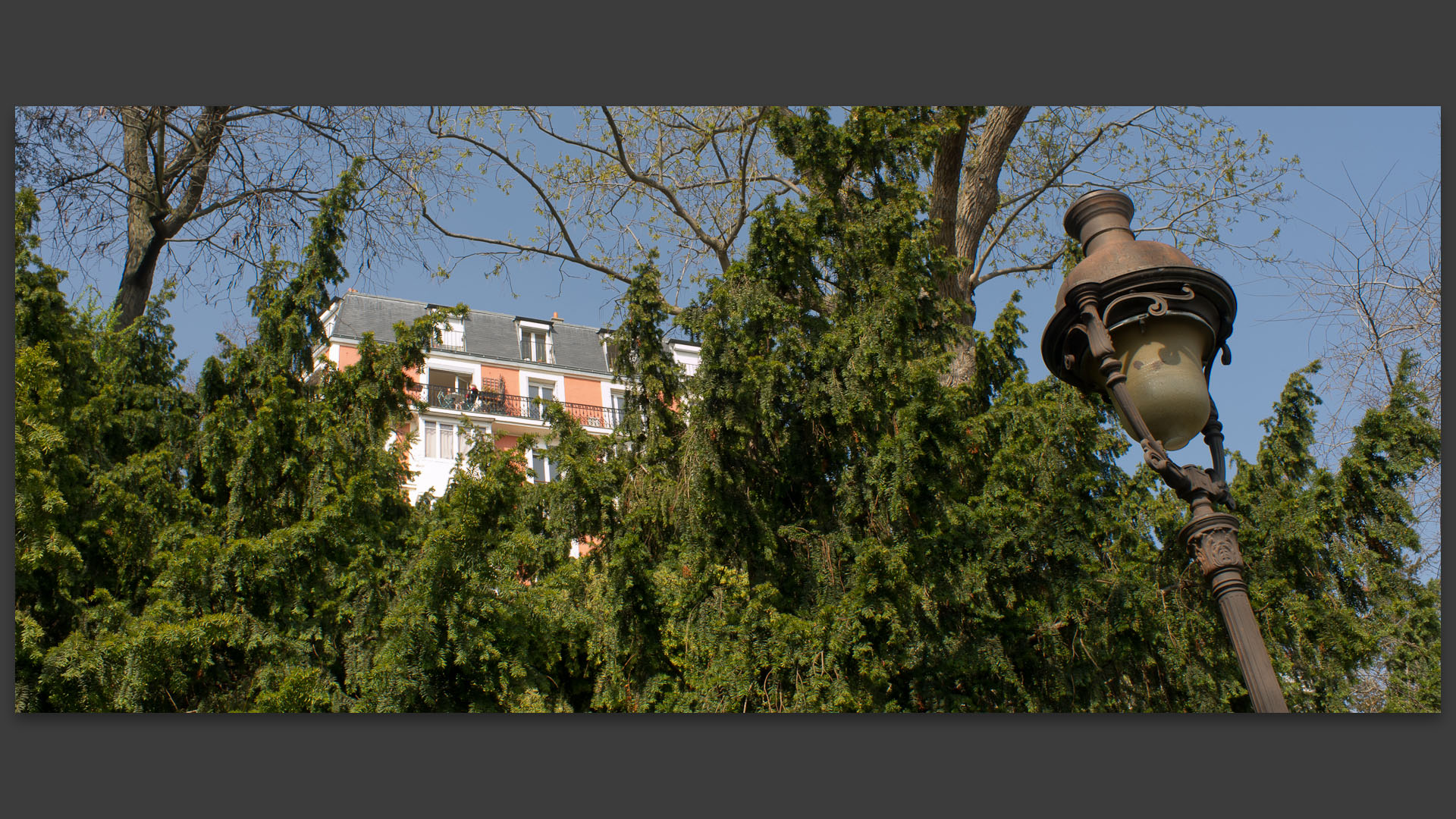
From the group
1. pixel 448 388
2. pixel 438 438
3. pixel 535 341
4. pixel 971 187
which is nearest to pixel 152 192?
pixel 971 187

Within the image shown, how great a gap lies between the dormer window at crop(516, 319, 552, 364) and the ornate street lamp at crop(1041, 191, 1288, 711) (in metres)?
12.7

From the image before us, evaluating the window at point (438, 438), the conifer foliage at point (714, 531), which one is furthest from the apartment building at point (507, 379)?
the conifer foliage at point (714, 531)

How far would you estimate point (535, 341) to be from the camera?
50.2ft

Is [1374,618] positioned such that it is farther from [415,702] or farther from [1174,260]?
[415,702]

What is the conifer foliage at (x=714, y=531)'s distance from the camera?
13.6 feet

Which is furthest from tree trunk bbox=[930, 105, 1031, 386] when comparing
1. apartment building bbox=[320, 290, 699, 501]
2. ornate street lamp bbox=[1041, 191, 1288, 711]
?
apartment building bbox=[320, 290, 699, 501]

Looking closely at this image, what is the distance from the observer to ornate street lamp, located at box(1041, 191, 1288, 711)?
7.97ft

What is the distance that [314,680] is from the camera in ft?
13.5

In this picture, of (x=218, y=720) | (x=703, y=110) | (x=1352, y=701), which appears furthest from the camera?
(x=703, y=110)

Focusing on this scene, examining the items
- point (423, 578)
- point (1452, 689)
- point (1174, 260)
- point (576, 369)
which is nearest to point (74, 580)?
point (423, 578)

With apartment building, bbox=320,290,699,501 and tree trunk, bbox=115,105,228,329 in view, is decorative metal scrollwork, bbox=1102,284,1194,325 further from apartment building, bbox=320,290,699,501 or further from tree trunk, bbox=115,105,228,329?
apartment building, bbox=320,290,699,501

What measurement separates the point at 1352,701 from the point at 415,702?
12.8 ft

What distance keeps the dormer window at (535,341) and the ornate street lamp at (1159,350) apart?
1273cm

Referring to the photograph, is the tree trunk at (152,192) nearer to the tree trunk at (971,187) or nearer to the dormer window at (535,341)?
the tree trunk at (971,187)
